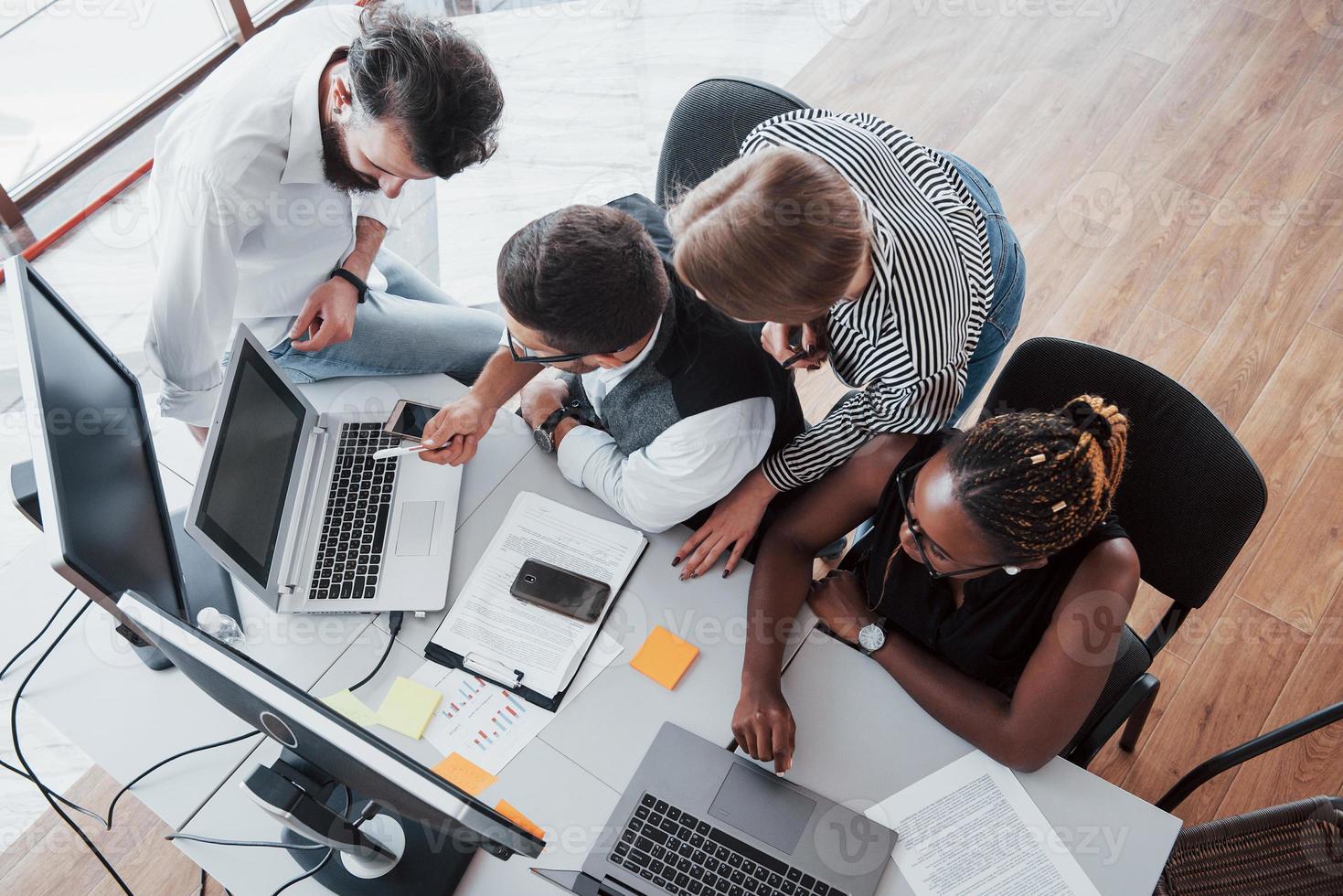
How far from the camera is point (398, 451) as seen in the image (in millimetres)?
1735

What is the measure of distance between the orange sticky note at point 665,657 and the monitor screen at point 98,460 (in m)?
0.75

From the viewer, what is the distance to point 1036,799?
145 cm

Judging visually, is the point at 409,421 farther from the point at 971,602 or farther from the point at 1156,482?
the point at 1156,482

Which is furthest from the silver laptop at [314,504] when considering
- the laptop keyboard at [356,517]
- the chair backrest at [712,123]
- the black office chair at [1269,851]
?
the black office chair at [1269,851]

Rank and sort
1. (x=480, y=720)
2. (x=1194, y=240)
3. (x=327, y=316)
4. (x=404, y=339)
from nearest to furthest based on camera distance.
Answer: (x=480, y=720) → (x=327, y=316) → (x=404, y=339) → (x=1194, y=240)

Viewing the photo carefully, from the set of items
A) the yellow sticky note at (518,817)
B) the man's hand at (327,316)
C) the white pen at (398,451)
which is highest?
the man's hand at (327,316)

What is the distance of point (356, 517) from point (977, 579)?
1.10 metres

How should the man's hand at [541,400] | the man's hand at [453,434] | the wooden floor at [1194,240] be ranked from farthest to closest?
the wooden floor at [1194,240] < the man's hand at [541,400] < the man's hand at [453,434]

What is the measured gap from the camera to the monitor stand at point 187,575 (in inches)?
56.0

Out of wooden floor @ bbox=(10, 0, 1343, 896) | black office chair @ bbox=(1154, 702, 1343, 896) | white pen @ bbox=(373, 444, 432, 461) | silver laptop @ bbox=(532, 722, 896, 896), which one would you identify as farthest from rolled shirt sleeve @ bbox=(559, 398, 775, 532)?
wooden floor @ bbox=(10, 0, 1343, 896)

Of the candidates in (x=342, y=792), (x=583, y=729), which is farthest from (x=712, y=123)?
(x=342, y=792)

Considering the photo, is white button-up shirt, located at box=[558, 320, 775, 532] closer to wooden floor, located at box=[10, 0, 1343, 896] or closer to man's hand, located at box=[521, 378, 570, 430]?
man's hand, located at box=[521, 378, 570, 430]

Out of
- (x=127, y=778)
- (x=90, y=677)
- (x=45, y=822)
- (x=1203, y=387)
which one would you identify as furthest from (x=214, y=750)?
(x=1203, y=387)

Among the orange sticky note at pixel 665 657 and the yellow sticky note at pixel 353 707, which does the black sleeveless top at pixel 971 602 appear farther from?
the yellow sticky note at pixel 353 707
